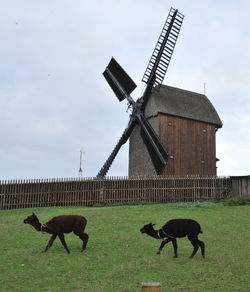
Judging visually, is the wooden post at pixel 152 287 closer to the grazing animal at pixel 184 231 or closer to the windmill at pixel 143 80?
the grazing animal at pixel 184 231

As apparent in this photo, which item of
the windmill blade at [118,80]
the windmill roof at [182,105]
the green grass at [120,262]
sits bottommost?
the green grass at [120,262]

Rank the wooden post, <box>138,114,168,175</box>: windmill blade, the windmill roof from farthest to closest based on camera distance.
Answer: the windmill roof
<box>138,114,168,175</box>: windmill blade
the wooden post

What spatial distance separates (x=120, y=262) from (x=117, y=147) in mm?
23743

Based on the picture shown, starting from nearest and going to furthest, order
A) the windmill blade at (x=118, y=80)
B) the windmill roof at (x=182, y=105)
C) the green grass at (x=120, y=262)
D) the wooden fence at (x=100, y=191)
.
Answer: the green grass at (x=120, y=262) → the wooden fence at (x=100, y=191) → the windmill roof at (x=182, y=105) → the windmill blade at (x=118, y=80)

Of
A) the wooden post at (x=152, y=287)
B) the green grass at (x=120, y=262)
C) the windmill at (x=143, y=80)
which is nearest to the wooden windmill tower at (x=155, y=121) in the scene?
the windmill at (x=143, y=80)

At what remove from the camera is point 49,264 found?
8.46 metres

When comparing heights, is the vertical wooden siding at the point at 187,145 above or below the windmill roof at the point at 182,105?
below

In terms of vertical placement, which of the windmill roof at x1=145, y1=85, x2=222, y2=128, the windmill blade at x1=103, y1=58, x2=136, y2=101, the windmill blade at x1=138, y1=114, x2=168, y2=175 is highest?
the windmill blade at x1=103, y1=58, x2=136, y2=101

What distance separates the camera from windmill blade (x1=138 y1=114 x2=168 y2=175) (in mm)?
27656

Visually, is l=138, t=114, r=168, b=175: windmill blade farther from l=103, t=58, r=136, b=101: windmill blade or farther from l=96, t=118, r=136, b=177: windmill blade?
l=103, t=58, r=136, b=101: windmill blade

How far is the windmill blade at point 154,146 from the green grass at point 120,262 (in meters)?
13.4

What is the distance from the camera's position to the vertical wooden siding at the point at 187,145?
98.3ft

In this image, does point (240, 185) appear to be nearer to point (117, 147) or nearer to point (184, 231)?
point (117, 147)

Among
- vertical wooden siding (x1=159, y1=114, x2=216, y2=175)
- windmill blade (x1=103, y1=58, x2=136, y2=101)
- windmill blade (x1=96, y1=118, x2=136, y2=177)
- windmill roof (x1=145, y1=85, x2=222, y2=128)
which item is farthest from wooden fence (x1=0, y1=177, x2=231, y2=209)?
windmill blade (x1=103, y1=58, x2=136, y2=101)
